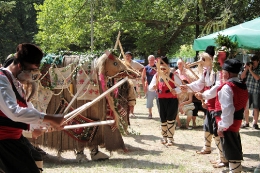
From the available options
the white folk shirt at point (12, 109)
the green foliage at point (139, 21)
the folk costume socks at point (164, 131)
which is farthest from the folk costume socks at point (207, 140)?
the green foliage at point (139, 21)

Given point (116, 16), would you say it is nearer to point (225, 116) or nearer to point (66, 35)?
point (66, 35)

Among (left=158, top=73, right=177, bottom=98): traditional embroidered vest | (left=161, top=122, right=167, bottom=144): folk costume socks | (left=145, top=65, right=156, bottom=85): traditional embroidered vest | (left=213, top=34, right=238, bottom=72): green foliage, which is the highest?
(left=213, top=34, right=238, bottom=72): green foliage

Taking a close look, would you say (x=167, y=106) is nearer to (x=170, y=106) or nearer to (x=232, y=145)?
(x=170, y=106)

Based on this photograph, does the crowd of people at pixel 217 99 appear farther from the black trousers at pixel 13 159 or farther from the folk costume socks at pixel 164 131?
the black trousers at pixel 13 159

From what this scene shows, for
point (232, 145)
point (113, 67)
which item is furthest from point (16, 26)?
point (232, 145)

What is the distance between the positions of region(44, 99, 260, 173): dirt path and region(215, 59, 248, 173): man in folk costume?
3.10 ft

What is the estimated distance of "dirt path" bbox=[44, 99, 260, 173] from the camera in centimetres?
605

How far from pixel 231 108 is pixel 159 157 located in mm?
2453

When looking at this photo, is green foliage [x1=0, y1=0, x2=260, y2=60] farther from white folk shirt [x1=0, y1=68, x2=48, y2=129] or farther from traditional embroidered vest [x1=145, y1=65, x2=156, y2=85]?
white folk shirt [x1=0, y1=68, x2=48, y2=129]

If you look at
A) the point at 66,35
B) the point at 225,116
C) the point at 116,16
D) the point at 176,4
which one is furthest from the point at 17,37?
the point at 225,116

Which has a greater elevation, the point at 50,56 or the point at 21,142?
the point at 50,56

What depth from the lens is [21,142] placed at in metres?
3.52

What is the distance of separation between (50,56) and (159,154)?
2894 mm

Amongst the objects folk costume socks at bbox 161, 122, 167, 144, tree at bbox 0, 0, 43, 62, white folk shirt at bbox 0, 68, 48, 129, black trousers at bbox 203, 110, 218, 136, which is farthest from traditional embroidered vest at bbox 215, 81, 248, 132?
tree at bbox 0, 0, 43, 62
